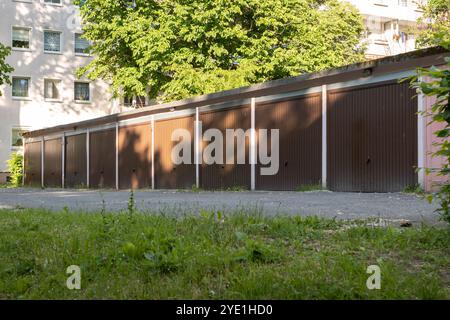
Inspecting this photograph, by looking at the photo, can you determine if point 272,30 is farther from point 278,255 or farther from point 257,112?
point 278,255

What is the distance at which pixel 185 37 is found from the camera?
30.1 metres

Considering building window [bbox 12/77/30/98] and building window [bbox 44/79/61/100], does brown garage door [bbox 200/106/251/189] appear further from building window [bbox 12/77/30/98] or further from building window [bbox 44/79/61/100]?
building window [bbox 44/79/61/100]

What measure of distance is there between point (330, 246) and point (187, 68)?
84.5 feet

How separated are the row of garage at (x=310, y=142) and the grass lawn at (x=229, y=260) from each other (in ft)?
18.6

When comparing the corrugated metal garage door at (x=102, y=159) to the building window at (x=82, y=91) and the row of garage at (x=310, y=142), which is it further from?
the building window at (x=82, y=91)

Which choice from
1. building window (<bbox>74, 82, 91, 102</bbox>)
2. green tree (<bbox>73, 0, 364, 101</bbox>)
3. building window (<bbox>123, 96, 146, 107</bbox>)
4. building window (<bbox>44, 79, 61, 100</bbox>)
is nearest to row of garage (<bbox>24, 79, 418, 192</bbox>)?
green tree (<bbox>73, 0, 364, 101</bbox>)

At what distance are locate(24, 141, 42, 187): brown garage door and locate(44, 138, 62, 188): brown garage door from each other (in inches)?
46.2

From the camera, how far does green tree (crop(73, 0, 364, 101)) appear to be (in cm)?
2967

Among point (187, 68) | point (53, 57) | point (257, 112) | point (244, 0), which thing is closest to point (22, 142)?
point (53, 57)

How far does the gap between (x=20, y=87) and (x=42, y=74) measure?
183 centimetres

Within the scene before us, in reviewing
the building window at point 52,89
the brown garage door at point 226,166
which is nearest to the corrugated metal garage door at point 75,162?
the brown garage door at point 226,166
